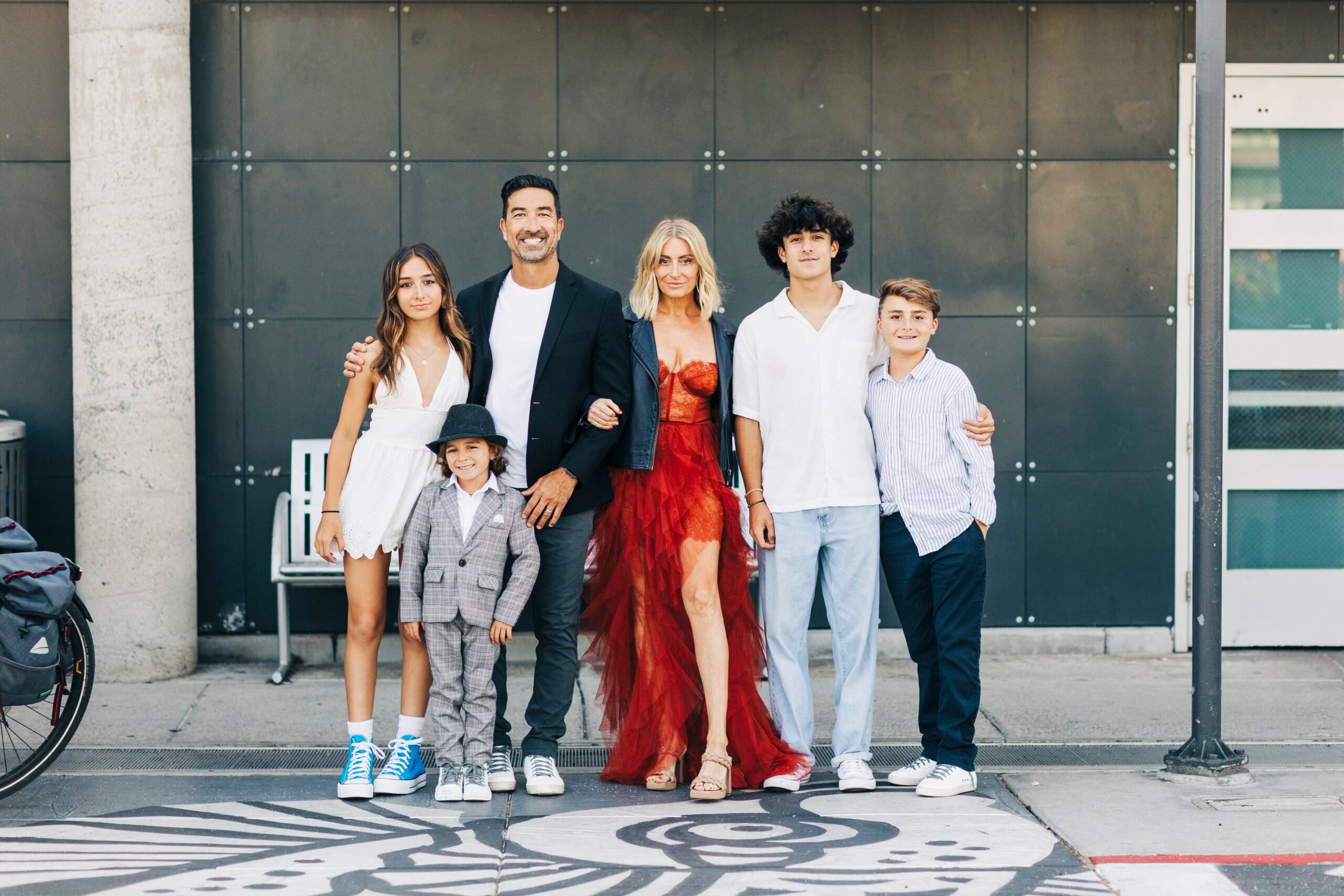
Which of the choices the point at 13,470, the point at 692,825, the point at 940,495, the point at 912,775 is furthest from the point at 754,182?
the point at 13,470

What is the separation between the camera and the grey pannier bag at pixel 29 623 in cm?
459

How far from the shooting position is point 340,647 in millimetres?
Answer: 7145

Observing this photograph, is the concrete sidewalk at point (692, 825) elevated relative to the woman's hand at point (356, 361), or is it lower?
lower

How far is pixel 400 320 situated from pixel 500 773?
5.33 ft

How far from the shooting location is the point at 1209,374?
4977 mm

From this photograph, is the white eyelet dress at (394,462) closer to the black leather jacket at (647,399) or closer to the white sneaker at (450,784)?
the black leather jacket at (647,399)

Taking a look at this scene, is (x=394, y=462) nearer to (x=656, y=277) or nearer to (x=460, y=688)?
(x=460, y=688)

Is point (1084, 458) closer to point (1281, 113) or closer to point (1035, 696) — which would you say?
point (1035, 696)

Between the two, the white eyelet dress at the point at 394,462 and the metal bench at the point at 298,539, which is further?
the metal bench at the point at 298,539

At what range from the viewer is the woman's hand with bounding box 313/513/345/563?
4.90m

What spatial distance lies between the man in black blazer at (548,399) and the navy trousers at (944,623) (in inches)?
43.3

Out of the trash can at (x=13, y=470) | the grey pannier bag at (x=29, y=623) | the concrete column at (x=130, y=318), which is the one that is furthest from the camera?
the concrete column at (x=130, y=318)

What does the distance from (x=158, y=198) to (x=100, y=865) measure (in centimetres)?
360

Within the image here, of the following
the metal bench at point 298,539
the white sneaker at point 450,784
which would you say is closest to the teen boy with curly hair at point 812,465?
the white sneaker at point 450,784
